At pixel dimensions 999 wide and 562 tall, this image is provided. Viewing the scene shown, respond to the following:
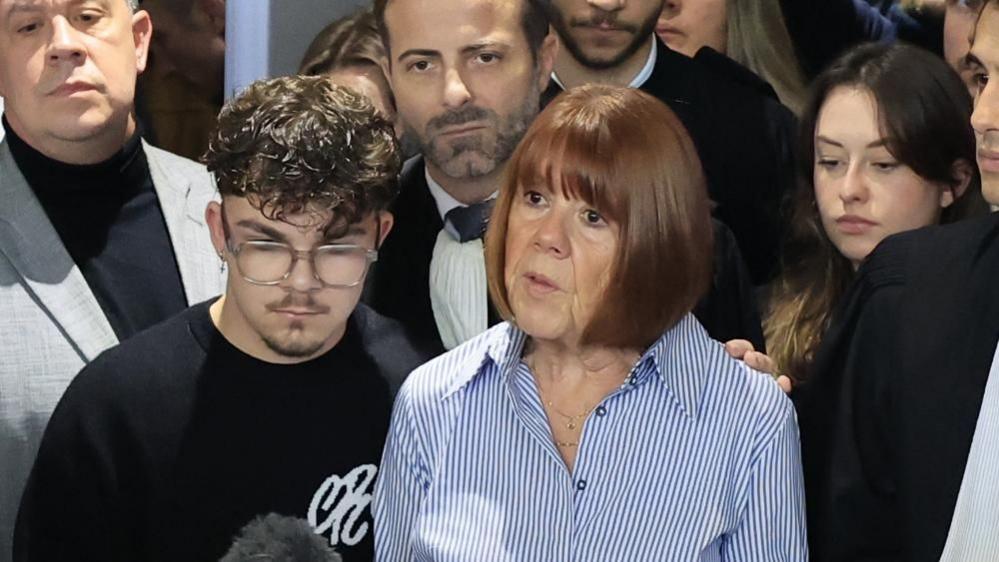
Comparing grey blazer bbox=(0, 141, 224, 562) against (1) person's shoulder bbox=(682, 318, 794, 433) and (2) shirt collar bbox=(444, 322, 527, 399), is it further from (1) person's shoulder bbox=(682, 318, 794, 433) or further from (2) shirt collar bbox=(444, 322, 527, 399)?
(1) person's shoulder bbox=(682, 318, 794, 433)

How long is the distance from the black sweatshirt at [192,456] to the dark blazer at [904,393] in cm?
59

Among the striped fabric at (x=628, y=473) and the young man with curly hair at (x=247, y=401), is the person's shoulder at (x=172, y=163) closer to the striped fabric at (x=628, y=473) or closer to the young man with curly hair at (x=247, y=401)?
the young man with curly hair at (x=247, y=401)

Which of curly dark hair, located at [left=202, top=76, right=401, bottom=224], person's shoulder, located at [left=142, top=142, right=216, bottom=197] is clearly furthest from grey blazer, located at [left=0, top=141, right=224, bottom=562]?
curly dark hair, located at [left=202, top=76, right=401, bottom=224]

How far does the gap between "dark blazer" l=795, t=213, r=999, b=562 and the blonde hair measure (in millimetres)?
1161

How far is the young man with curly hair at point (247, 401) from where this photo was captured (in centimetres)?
228

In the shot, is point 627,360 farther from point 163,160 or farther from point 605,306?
point 163,160

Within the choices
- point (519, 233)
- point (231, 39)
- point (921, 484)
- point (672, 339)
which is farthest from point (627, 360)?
point (231, 39)

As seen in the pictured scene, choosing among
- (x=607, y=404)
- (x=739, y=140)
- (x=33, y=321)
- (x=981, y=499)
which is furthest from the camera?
(x=739, y=140)

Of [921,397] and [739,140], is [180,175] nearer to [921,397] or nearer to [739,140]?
[739,140]

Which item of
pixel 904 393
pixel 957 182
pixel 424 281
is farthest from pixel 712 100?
pixel 904 393

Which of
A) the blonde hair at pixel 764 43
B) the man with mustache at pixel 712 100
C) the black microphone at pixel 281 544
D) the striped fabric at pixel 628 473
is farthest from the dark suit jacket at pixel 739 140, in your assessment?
the black microphone at pixel 281 544

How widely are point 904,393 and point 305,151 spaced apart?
2.72ft

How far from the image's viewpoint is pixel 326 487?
2.29 meters

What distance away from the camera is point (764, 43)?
3.39 m
